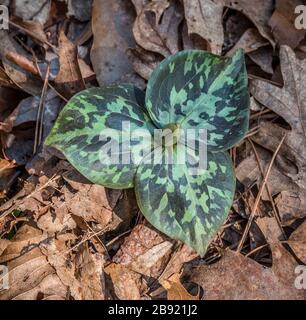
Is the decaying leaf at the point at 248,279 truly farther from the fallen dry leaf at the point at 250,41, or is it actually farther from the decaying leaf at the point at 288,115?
the fallen dry leaf at the point at 250,41

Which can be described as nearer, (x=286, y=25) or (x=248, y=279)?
(x=248, y=279)

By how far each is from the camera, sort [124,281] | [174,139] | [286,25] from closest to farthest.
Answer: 1. [174,139]
2. [124,281]
3. [286,25]

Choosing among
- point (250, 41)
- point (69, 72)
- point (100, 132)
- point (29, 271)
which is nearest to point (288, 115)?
point (250, 41)

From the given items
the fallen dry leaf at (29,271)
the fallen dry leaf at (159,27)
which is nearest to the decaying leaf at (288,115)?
the fallen dry leaf at (159,27)

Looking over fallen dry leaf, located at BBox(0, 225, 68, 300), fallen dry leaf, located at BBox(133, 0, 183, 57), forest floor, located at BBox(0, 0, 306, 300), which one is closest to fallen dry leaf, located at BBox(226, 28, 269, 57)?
forest floor, located at BBox(0, 0, 306, 300)

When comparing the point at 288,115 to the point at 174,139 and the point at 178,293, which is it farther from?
the point at 178,293

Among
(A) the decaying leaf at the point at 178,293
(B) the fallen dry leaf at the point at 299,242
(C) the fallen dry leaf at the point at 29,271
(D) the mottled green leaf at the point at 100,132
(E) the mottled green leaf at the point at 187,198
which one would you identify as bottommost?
(C) the fallen dry leaf at the point at 29,271
